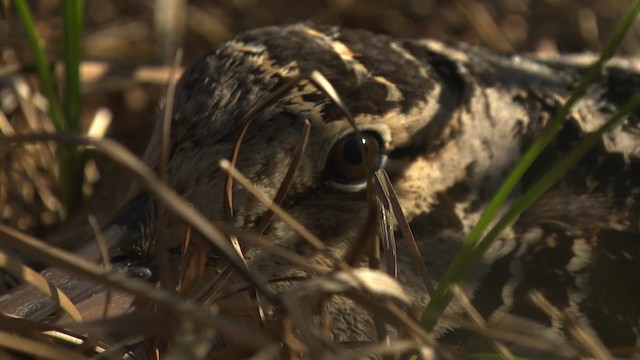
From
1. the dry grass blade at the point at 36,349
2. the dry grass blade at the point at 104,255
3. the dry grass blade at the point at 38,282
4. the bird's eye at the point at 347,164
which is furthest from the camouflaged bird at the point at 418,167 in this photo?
the dry grass blade at the point at 36,349

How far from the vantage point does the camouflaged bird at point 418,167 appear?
215 centimetres

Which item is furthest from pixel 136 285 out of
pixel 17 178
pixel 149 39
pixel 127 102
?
pixel 149 39

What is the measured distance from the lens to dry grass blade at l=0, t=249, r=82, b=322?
169cm

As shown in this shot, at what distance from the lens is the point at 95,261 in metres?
2.15

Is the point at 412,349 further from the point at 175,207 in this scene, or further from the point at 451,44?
the point at 451,44

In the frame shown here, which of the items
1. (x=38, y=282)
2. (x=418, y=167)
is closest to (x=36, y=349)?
(x=38, y=282)

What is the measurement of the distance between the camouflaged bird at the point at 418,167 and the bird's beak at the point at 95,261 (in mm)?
39

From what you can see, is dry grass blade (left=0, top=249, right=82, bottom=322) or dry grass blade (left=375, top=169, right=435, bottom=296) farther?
dry grass blade (left=375, top=169, right=435, bottom=296)

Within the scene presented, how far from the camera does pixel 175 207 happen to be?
59.4 inches

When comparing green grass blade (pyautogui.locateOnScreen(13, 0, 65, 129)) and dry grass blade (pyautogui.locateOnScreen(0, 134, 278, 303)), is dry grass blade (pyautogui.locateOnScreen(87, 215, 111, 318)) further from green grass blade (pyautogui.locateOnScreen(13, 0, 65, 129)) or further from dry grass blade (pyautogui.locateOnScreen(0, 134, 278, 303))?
green grass blade (pyautogui.locateOnScreen(13, 0, 65, 129))

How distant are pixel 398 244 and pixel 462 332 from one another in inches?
Result: 8.4

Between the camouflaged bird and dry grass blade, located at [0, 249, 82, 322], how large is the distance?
0.36 meters

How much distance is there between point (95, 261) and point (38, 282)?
1.21ft

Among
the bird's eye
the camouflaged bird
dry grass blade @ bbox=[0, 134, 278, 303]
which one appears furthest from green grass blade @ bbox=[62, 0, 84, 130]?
dry grass blade @ bbox=[0, 134, 278, 303]
